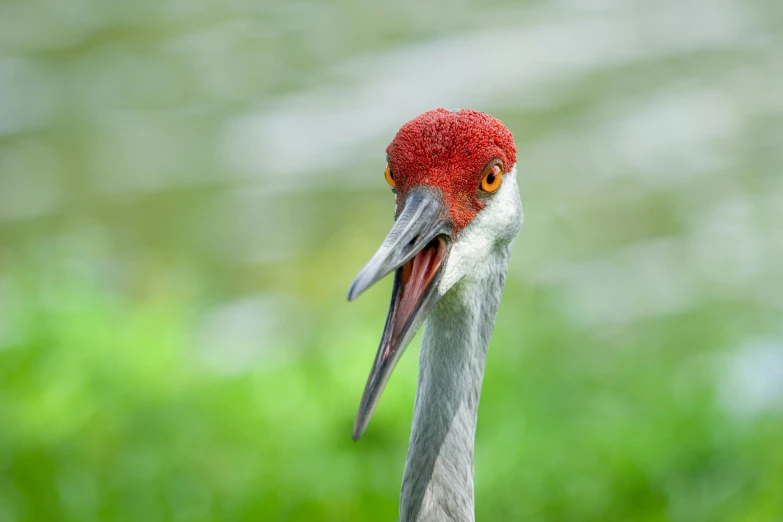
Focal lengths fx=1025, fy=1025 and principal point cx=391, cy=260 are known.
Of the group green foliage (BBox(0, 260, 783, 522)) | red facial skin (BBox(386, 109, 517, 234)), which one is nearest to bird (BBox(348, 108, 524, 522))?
red facial skin (BBox(386, 109, 517, 234))

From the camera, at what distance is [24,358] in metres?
4.77

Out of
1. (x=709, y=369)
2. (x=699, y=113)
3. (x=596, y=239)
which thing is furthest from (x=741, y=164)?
(x=709, y=369)

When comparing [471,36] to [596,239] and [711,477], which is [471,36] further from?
[711,477]

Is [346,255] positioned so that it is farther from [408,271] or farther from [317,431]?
[408,271]

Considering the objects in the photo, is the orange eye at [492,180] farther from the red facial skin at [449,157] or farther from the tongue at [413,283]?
the tongue at [413,283]

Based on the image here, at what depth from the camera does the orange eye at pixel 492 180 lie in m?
2.63

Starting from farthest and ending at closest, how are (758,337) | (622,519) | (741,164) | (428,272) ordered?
(741,164) → (758,337) → (622,519) → (428,272)

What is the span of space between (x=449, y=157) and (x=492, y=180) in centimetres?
15

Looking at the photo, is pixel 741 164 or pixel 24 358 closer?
pixel 24 358

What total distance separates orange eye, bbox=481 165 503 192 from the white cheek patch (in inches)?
1.1

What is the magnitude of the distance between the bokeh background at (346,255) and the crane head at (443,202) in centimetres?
175

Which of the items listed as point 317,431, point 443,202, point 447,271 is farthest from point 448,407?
point 317,431

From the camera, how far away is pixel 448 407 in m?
2.69

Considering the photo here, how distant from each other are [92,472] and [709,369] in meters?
2.83
